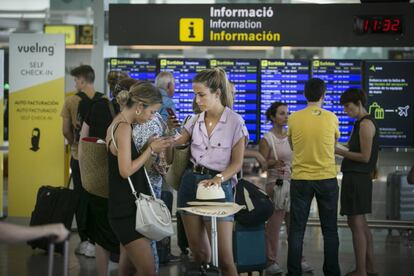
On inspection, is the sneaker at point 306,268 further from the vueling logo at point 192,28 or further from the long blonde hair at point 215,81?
the vueling logo at point 192,28

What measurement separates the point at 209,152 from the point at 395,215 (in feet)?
16.5

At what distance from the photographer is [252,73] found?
10297mm

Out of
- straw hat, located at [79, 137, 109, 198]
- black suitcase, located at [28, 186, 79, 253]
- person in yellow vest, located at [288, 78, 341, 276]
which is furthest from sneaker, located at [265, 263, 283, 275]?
straw hat, located at [79, 137, 109, 198]

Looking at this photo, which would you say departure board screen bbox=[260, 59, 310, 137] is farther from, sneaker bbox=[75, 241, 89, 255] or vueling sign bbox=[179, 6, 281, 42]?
sneaker bbox=[75, 241, 89, 255]

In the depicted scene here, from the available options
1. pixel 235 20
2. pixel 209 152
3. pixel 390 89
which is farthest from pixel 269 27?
pixel 209 152

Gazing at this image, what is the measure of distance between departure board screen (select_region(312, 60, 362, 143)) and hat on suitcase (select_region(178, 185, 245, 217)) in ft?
16.1

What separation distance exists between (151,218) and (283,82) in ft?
18.0

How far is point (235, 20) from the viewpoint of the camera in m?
9.64

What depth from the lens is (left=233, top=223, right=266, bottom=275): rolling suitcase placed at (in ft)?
22.4

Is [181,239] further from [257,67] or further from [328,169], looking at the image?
[257,67]

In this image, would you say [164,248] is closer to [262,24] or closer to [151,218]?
[262,24]

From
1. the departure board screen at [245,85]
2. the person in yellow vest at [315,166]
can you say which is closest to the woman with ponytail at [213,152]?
the person in yellow vest at [315,166]

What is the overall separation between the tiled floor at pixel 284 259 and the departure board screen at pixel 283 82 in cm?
158

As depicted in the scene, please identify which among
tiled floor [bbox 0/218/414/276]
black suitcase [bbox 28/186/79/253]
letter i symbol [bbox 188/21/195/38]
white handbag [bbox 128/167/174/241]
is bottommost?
tiled floor [bbox 0/218/414/276]
